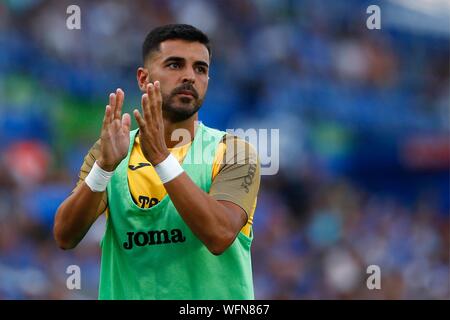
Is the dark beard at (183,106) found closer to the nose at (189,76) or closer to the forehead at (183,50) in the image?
the nose at (189,76)

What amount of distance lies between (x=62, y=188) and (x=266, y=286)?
3317 millimetres

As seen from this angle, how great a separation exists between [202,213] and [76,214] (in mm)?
699

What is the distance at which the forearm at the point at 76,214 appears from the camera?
5160 mm

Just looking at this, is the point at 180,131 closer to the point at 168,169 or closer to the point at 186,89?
the point at 186,89

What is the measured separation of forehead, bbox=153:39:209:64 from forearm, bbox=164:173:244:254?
83 centimetres

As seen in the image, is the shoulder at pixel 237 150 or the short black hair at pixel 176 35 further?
the short black hair at pixel 176 35

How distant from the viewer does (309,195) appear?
55.3ft

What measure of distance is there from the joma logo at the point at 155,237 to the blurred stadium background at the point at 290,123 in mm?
6945

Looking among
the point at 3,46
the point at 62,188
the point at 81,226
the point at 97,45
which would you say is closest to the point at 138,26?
the point at 97,45

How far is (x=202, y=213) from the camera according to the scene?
4973mm

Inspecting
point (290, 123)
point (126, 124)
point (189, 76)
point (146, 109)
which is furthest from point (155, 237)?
point (290, 123)

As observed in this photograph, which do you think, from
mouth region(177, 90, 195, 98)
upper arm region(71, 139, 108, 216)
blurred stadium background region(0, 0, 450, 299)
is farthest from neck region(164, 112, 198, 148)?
blurred stadium background region(0, 0, 450, 299)

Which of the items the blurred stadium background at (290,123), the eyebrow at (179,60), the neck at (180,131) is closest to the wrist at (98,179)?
the neck at (180,131)

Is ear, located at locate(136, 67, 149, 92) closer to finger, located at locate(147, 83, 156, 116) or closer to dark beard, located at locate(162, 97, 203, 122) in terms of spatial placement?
dark beard, located at locate(162, 97, 203, 122)
